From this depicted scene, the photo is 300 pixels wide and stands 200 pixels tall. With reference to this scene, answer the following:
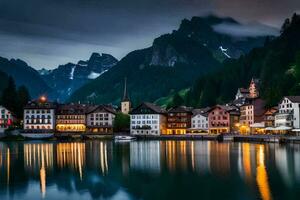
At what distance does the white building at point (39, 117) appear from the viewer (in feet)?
557

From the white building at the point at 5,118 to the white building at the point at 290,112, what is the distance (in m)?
95.0

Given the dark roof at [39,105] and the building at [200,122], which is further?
the dark roof at [39,105]

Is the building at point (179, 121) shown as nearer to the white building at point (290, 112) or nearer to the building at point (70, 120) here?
the building at point (70, 120)

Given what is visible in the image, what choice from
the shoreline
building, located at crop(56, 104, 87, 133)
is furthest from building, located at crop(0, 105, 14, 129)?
building, located at crop(56, 104, 87, 133)

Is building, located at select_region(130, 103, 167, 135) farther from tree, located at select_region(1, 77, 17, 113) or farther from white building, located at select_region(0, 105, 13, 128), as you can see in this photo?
tree, located at select_region(1, 77, 17, 113)

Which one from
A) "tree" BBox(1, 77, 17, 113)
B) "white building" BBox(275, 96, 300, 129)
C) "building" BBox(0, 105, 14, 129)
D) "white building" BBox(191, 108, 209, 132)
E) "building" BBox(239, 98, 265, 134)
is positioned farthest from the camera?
"tree" BBox(1, 77, 17, 113)

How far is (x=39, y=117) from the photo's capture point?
172 m

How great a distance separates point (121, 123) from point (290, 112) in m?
67.7

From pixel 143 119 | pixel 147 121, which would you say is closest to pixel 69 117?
pixel 143 119

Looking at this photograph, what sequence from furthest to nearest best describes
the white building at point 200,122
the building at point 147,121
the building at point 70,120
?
the building at point 70,120 < the building at point 147,121 < the white building at point 200,122

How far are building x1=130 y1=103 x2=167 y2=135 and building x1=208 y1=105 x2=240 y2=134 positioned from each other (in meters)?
17.4

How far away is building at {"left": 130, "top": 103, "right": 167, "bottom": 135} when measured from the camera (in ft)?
545

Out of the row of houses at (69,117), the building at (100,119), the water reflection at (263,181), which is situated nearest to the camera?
the water reflection at (263,181)

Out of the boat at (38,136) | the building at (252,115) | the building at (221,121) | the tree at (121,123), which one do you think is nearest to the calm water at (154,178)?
the building at (252,115)
